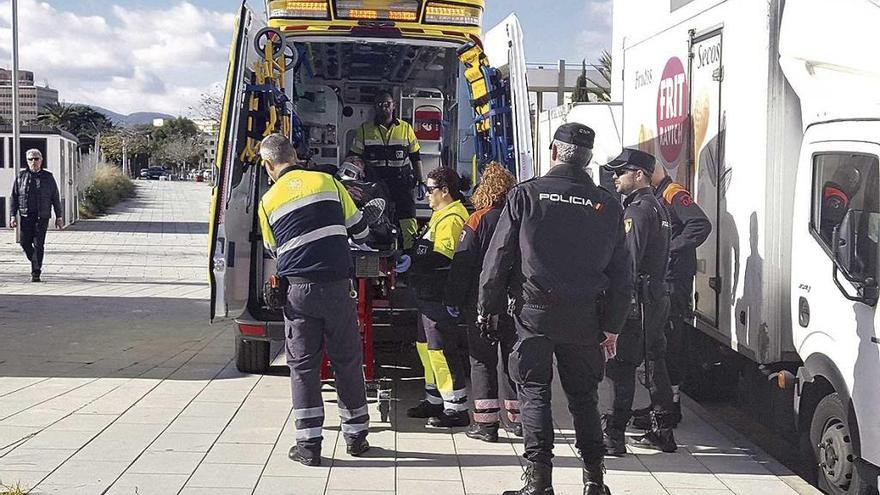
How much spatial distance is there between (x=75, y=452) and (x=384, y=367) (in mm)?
3518

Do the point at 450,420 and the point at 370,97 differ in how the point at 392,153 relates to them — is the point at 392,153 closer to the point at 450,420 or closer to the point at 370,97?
the point at 370,97

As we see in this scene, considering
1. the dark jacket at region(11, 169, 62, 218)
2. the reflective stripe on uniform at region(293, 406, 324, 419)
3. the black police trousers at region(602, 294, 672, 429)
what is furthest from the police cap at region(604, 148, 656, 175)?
the dark jacket at region(11, 169, 62, 218)

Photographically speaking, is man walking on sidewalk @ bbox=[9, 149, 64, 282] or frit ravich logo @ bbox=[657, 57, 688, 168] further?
man walking on sidewalk @ bbox=[9, 149, 64, 282]

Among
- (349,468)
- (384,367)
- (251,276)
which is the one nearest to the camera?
(349,468)

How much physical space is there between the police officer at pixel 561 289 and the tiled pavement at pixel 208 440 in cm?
55

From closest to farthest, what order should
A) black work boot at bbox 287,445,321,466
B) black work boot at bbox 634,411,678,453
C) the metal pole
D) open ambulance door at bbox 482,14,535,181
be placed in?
black work boot at bbox 287,445,321,466, black work boot at bbox 634,411,678,453, open ambulance door at bbox 482,14,535,181, the metal pole

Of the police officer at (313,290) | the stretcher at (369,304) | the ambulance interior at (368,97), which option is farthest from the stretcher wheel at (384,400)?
the ambulance interior at (368,97)

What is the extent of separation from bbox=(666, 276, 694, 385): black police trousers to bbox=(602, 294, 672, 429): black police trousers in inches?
11.0

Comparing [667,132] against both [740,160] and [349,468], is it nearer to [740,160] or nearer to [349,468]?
[740,160]

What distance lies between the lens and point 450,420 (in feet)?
22.5

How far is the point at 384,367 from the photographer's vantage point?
898 cm

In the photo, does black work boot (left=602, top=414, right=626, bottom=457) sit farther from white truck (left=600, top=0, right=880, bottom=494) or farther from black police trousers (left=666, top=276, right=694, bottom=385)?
white truck (left=600, top=0, right=880, bottom=494)

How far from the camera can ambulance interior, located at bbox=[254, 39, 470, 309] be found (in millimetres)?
10234

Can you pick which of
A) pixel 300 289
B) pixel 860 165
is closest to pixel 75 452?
pixel 300 289
